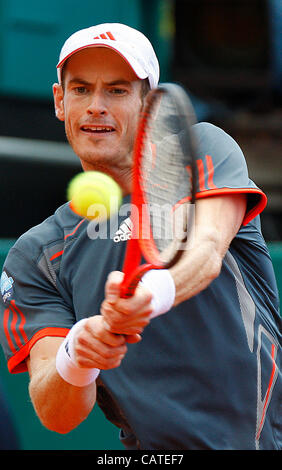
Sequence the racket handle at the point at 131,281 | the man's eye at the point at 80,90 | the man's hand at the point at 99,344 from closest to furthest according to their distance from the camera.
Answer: the racket handle at the point at 131,281
the man's hand at the point at 99,344
the man's eye at the point at 80,90

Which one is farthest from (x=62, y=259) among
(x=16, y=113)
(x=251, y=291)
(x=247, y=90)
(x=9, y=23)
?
(x=247, y=90)

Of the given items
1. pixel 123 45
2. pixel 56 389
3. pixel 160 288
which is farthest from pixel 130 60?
pixel 56 389

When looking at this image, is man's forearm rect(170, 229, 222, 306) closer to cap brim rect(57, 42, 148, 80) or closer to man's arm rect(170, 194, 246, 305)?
man's arm rect(170, 194, 246, 305)

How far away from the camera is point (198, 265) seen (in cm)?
236

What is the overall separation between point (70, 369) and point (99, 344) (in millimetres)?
334

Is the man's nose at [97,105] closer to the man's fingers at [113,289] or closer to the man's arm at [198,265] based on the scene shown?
the man's arm at [198,265]

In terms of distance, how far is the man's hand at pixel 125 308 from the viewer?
2.14 metres

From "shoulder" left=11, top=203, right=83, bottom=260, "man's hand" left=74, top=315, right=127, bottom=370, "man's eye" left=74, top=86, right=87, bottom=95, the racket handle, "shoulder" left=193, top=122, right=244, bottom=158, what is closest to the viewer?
the racket handle

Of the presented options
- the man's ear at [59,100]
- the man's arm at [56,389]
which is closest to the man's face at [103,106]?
the man's ear at [59,100]

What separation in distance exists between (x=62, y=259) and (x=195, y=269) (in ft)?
2.47

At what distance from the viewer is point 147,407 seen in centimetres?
280

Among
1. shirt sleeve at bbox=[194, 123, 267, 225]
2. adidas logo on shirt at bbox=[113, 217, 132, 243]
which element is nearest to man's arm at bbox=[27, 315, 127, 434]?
adidas logo on shirt at bbox=[113, 217, 132, 243]

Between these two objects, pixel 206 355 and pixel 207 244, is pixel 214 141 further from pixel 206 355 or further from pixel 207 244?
pixel 206 355

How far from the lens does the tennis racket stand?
7.07ft
